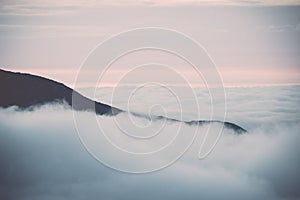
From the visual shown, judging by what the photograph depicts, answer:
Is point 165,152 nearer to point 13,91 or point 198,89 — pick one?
point 198,89

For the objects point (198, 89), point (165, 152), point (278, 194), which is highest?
point (198, 89)

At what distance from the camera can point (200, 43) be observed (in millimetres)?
9219

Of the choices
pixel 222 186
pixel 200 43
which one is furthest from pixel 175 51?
pixel 222 186

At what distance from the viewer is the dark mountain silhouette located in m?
9.23

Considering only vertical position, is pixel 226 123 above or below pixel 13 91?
below

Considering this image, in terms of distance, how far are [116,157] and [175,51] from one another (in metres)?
1.67

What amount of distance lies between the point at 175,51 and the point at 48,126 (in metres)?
2.17

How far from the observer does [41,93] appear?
9.71m

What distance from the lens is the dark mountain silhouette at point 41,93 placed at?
9227 millimetres

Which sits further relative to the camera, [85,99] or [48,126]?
[48,126]

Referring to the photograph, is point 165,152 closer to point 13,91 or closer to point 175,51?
point 175,51

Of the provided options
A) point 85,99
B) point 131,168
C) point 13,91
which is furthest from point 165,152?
point 13,91

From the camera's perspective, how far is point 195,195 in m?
9.45

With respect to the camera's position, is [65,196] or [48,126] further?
[48,126]
